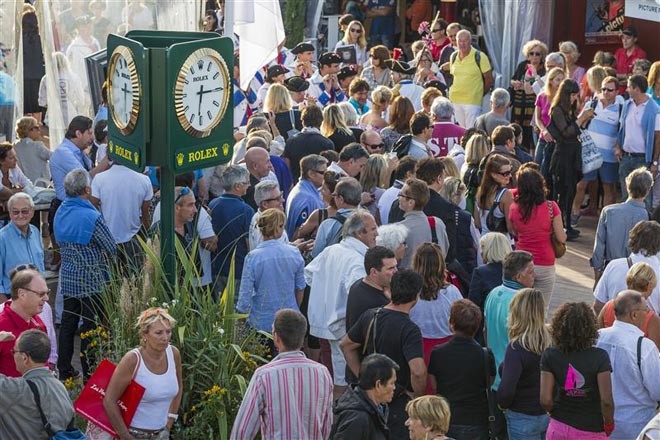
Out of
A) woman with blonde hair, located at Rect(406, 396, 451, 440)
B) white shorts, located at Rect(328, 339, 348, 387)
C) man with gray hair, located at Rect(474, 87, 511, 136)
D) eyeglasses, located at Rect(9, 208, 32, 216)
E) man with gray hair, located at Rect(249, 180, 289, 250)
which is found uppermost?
man with gray hair, located at Rect(474, 87, 511, 136)

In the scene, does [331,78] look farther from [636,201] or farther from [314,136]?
[636,201]

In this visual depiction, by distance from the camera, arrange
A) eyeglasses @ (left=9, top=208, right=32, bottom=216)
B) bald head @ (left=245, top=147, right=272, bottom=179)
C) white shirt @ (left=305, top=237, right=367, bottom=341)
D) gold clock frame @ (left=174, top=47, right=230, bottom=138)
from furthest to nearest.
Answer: bald head @ (left=245, top=147, right=272, bottom=179), eyeglasses @ (left=9, top=208, right=32, bottom=216), white shirt @ (left=305, top=237, right=367, bottom=341), gold clock frame @ (left=174, top=47, right=230, bottom=138)

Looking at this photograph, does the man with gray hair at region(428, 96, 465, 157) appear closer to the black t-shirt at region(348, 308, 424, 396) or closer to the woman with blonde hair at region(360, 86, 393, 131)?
the woman with blonde hair at region(360, 86, 393, 131)

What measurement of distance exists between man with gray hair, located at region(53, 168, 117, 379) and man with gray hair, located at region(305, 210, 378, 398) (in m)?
1.71

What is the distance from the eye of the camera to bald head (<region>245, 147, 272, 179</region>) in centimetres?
1028

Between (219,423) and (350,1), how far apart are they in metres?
15.3

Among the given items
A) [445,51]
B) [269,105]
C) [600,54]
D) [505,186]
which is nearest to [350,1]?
[445,51]

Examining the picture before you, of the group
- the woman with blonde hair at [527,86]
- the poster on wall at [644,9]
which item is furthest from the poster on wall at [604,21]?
the poster on wall at [644,9]

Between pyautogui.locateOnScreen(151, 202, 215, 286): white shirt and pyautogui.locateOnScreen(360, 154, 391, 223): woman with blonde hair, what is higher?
pyautogui.locateOnScreen(360, 154, 391, 223): woman with blonde hair

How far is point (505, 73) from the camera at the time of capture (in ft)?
57.1

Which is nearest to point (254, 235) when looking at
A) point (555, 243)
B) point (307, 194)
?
point (307, 194)

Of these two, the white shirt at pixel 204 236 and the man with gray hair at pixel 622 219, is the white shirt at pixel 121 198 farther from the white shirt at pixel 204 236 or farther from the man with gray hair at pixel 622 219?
the man with gray hair at pixel 622 219

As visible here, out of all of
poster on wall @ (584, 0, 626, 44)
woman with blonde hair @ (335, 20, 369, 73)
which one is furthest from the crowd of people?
poster on wall @ (584, 0, 626, 44)

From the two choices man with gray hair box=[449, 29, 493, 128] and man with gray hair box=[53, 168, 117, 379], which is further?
man with gray hair box=[449, 29, 493, 128]
